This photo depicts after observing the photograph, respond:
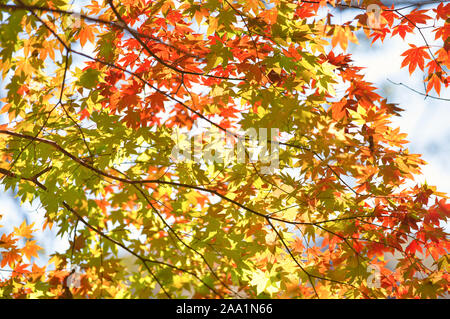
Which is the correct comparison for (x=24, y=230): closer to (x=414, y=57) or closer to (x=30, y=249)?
(x=30, y=249)

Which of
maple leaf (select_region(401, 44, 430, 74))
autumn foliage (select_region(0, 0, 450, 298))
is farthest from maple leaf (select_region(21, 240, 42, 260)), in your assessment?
maple leaf (select_region(401, 44, 430, 74))

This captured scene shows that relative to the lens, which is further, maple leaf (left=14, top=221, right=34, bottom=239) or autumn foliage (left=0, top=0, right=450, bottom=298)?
maple leaf (left=14, top=221, right=34, bottom=239)

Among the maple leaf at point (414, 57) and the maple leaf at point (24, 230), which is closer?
the maple leaf at point (414, 57)

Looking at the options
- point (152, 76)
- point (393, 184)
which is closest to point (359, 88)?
point (393, 184)

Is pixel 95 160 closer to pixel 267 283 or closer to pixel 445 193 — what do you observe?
pixel 267 283

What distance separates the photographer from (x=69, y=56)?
1.83 metres

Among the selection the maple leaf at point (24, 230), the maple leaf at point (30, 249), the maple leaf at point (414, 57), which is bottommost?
the maple leaf at point (30, 249)

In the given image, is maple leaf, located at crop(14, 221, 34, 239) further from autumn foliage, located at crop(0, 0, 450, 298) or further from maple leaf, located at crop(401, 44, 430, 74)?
maple leaf, located at crop(401, 44, 430, 74)

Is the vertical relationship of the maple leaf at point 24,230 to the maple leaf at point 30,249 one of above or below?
above

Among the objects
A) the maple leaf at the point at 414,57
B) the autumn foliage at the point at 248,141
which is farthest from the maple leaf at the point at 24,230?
the maple leaf at the point at 414,57

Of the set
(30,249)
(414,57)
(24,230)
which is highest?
(414,57)

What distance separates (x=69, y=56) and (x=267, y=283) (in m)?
1.88

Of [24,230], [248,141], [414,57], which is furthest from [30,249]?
[414,57]

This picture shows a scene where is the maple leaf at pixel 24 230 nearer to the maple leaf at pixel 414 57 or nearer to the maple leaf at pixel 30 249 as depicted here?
the maple leaf at pixel 30 249
